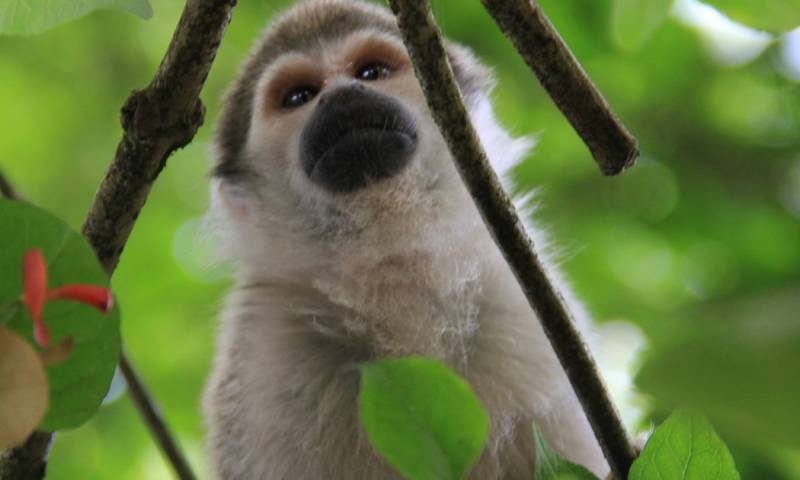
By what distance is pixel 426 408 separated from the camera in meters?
2.01

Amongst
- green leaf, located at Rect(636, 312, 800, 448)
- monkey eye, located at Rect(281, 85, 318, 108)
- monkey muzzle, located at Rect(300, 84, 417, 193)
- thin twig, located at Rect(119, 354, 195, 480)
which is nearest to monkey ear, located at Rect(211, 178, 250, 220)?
monkey eye, located at Rect(281, 85, 318, 108)

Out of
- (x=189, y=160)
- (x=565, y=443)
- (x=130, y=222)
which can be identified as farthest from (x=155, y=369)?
(x=130, y=222)

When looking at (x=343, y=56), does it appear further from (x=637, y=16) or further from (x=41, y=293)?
(x=41, y=293)

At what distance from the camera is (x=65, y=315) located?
6.09 ft

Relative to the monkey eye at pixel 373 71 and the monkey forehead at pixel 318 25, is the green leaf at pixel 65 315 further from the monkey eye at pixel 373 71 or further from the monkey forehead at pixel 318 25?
the monkey forehead at pixel 318 25

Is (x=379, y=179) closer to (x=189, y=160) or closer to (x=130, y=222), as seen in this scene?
(x=130, y=222)

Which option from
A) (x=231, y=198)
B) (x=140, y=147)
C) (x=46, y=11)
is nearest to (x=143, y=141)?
(x=140, y=147)

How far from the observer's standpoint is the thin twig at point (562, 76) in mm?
2355

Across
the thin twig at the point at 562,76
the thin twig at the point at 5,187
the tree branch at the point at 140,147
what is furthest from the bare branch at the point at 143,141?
the thin twig at the point at 562,76

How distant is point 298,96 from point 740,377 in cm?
464

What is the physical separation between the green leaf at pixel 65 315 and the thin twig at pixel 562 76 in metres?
1.06

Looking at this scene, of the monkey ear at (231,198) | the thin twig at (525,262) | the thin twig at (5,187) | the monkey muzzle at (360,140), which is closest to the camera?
the thin twig at (525,262)

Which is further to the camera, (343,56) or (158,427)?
(343,56)

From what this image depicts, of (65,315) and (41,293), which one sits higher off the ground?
(41,293)
